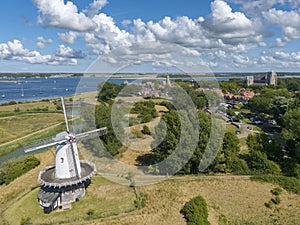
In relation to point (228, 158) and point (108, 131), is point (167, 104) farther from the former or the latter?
point (228, 158)

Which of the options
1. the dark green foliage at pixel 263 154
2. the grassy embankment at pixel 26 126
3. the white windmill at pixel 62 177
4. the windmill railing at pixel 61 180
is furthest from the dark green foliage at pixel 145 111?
the white windmill at pixel 62 177

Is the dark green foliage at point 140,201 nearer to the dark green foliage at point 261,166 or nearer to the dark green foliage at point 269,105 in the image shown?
the dark green foliage at point 261,166

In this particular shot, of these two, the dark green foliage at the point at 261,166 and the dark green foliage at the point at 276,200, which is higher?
the dark green foliage at the point at 261,166

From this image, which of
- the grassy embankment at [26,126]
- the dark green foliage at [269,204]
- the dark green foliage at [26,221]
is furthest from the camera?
the grassy embankment at [26,126]

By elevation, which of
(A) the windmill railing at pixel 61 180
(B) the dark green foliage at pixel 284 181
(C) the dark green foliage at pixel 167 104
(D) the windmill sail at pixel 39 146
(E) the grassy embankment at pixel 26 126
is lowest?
(E) the grassy embankment at pixel 26 126

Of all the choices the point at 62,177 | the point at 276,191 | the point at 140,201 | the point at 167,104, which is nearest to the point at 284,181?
the point at 276,191
